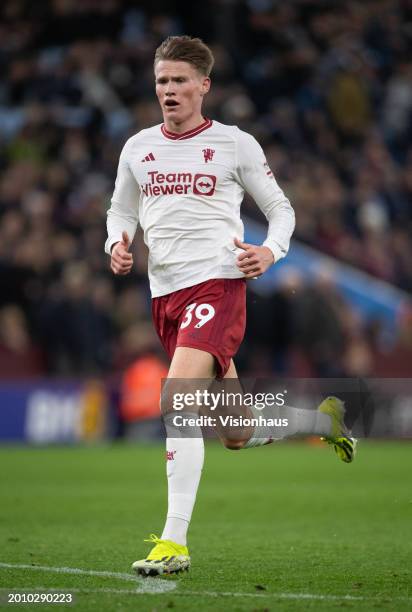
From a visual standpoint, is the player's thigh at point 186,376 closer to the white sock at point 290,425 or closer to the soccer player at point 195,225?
the soccer player at point 195,225

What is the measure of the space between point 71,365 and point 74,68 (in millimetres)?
4888

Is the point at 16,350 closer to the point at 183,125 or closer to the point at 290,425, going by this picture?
the point at 290,425

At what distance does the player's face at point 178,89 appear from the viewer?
600 centimetres

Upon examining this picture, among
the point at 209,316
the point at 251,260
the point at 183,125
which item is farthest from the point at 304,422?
the point at 183,125

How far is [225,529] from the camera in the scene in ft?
26.1

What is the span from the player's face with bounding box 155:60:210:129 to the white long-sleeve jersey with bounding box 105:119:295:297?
0.11 m

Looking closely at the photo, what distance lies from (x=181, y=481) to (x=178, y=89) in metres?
1.80

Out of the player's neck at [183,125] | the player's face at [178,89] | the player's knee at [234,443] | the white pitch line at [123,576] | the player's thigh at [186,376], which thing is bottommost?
the white pitch line at [123,576]

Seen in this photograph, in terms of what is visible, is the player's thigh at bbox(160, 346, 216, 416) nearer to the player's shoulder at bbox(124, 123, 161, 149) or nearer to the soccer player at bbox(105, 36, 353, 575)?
the soccer player at bbox(105, 36, 353, 575)

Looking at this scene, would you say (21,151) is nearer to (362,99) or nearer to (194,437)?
(362,99)

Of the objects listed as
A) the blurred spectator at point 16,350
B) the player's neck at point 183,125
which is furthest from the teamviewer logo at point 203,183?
the blurred spectator at point 16,350

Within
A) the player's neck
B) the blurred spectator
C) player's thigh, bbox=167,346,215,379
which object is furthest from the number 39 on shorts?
the blurred spectator

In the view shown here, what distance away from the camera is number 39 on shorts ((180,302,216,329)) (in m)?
5.89

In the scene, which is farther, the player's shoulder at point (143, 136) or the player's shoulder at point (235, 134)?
the player's shoulder at point (143, 136)
